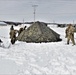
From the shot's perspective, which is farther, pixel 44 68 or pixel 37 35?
pixel 37 35

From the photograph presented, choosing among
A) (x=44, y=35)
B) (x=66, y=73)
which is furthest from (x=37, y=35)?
(x=66, y=73)

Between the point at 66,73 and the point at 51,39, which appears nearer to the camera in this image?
the point at 66,73

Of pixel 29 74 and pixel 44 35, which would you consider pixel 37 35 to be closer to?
pixel 44 35

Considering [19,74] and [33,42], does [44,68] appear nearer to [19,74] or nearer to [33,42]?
→ [19,74]

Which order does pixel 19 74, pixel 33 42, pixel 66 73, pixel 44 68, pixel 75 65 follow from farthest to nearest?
1. pixel 33 42
2. pixel 75 65
3. pixel 44 68
4. pixel 66 73
5. pixel 19 74

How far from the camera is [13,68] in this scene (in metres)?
9.55

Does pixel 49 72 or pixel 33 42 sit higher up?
pixel 49 72

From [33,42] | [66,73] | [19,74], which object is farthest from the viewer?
[33,42]

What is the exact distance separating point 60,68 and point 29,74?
1.72m

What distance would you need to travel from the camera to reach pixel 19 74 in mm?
8469

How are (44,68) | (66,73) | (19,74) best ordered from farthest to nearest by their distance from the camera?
(44,68), (66,73), (19,74)

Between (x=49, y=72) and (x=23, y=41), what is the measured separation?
15210 mm

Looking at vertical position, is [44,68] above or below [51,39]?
above

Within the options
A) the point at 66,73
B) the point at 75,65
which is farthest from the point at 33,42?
the point at 66,73
